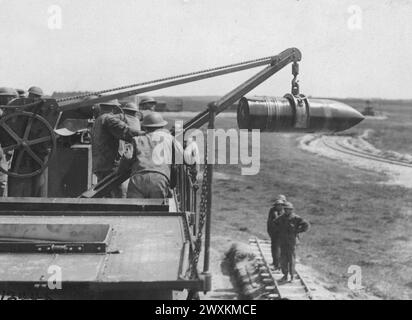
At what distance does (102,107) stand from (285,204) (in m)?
7.27

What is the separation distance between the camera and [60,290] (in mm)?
3867

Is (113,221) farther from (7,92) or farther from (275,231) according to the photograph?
(275,231)

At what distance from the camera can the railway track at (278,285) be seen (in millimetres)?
12414

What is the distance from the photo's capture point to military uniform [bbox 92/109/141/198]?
25.4 ft

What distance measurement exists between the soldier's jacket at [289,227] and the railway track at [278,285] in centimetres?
79

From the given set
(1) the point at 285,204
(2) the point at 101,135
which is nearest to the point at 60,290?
(2) the point at 101,135

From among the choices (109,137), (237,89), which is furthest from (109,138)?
(237,89)

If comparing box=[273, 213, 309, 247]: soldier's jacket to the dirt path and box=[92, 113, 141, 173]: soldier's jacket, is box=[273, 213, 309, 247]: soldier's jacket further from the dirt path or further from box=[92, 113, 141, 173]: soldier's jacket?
the dirt path

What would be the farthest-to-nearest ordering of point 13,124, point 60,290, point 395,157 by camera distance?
point 395,157, point 13,124, point 60,290

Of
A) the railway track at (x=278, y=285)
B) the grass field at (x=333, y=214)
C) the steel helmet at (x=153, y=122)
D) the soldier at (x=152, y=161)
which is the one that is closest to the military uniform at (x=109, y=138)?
the steel helmet at (x=153, y=122)

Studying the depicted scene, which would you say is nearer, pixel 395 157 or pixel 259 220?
pixel 259 220

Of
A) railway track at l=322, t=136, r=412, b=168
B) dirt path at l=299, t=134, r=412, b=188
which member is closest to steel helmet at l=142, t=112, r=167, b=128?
dirt path at l=299, t=134, r=412, b=188
